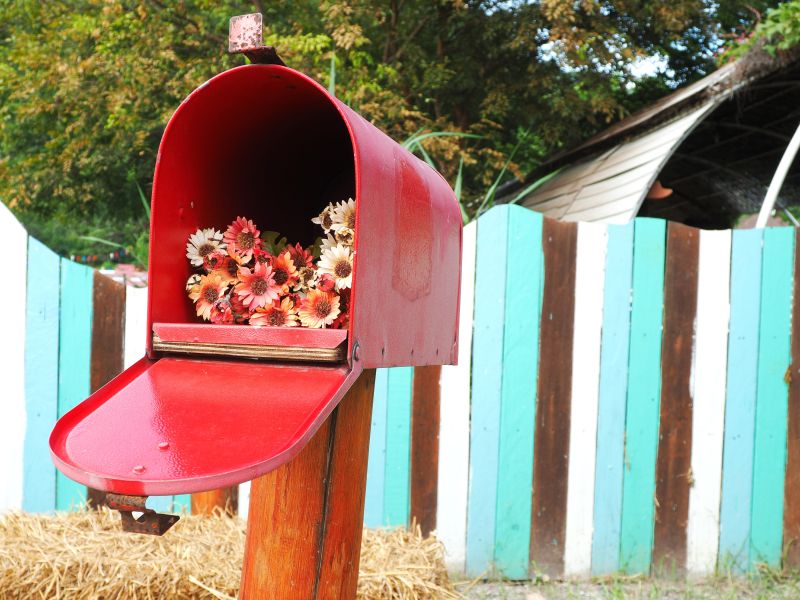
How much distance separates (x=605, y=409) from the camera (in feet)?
10.0

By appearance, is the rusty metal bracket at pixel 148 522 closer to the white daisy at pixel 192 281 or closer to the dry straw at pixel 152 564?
the white daisy at pixel 192 281

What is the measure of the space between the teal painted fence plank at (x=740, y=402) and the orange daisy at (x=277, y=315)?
243 centimetres

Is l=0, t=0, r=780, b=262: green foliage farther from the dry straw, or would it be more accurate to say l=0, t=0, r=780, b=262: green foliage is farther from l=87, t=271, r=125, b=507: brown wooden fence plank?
the dry straw

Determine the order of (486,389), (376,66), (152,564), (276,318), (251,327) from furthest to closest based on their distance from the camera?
(376,66), (486,389), (152,564), (276,318), (251,327)

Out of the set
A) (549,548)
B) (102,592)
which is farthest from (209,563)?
(549,548)

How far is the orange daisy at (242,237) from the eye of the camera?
4.15 ft

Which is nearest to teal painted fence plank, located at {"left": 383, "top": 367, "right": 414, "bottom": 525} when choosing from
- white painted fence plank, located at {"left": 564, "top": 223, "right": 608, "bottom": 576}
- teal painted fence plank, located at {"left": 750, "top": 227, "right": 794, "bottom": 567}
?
white painted fence plank, located at {"left": 564, "top": 223, "right": 608, "bottom": 576}

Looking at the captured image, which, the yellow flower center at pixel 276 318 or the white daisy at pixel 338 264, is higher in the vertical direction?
the white daisy at pixel 338 264

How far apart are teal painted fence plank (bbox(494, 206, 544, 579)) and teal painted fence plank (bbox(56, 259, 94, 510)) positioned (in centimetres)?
163

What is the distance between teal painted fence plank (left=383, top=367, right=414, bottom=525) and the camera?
3.01 meters

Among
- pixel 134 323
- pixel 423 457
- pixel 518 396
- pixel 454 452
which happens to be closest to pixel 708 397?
pixel 518 396

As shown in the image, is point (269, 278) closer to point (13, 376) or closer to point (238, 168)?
point (238, 168)

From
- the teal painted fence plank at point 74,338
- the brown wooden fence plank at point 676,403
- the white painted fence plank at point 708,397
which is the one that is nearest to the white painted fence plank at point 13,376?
the teal painted fence plank at point 74,338

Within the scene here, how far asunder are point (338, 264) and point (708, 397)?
7.82 ft
